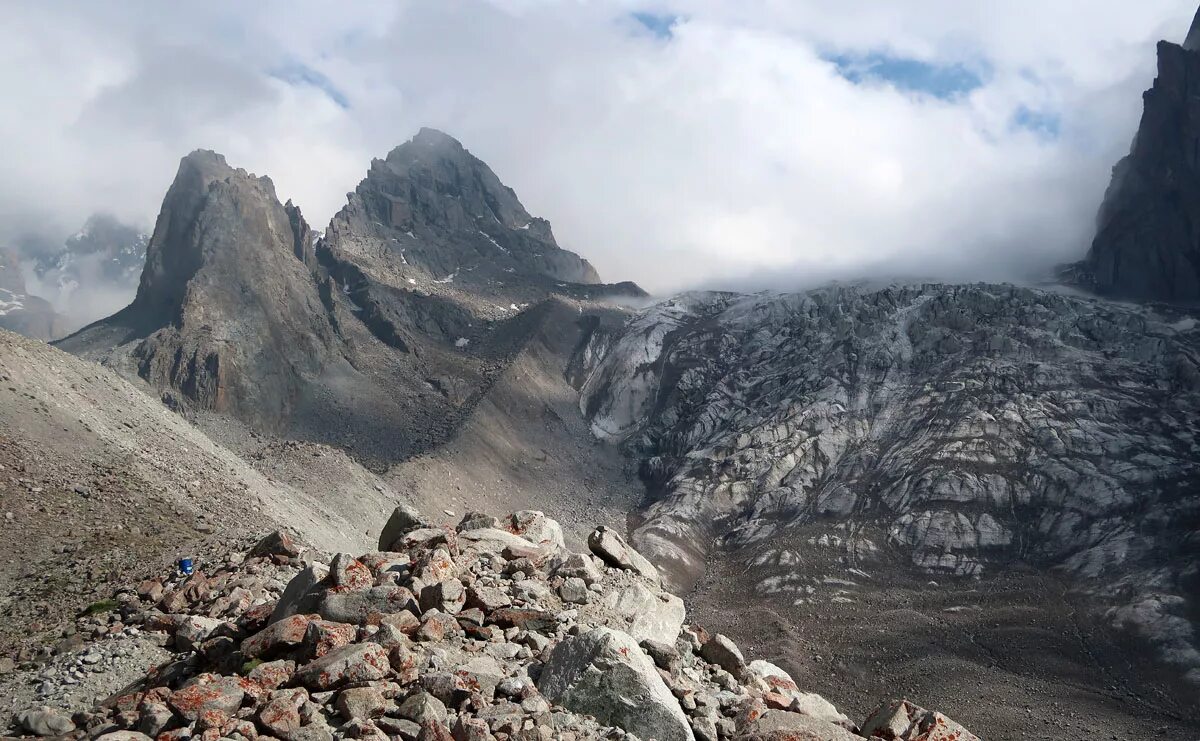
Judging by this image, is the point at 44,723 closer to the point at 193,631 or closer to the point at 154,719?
the point at 193,631

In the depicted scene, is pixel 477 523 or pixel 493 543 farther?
pixel 477 523

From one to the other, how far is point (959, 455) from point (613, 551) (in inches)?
5441

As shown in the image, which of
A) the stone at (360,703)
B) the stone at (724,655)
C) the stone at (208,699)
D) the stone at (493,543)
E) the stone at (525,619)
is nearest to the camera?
the stone at (208,699)

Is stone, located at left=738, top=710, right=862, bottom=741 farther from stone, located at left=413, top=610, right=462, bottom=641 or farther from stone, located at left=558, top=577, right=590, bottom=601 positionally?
stone, located at left=413, top=610, right=462, bottom=641

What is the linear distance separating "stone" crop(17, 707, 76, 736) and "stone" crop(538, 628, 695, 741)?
10518mm

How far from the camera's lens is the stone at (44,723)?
1812cm

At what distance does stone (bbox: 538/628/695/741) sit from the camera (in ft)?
54.9

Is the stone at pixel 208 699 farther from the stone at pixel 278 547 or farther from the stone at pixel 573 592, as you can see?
the stone at pixel 278 547

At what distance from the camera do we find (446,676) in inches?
642

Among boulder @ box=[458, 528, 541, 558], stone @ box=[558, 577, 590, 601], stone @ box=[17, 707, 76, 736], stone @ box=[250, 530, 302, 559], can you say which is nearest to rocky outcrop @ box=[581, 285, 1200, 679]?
boulder @ box=[458, 528, 541, 558]

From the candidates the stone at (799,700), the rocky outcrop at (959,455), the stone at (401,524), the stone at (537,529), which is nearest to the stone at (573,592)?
the stone at (537,529)

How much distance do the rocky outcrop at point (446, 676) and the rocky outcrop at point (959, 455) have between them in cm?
10220

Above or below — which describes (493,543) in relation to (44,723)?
above

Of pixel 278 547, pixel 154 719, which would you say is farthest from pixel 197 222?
pixel 154 719
